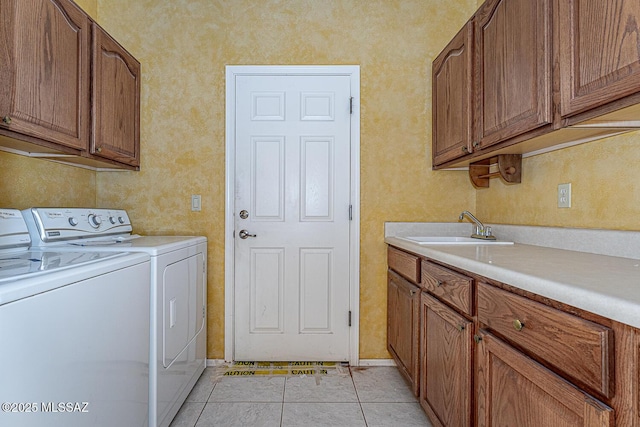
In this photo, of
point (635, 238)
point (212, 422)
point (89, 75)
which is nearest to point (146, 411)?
point (212, 422)

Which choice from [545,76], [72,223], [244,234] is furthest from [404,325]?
[72,223]

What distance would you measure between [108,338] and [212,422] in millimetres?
907

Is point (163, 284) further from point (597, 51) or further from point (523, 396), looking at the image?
point (597, 51)

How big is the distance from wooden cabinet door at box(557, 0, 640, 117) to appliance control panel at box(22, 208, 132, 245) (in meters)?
2.23

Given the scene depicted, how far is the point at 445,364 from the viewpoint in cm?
155

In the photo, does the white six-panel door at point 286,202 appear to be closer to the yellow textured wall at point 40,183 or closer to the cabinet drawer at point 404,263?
the cabinet drawer at point 404,263

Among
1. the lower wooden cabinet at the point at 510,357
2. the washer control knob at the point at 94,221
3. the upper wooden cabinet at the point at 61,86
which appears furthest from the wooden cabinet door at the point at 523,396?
the washer control knob at the point at 94,221

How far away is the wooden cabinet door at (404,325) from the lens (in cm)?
193

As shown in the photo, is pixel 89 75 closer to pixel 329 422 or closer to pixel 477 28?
pixel 477 28

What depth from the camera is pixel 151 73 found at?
2529mm

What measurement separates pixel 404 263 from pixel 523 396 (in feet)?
3.77

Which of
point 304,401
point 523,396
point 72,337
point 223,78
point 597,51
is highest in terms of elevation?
point 223,78

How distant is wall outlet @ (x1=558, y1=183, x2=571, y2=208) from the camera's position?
1708 mm

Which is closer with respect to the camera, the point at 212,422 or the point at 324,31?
the point at 212,422
